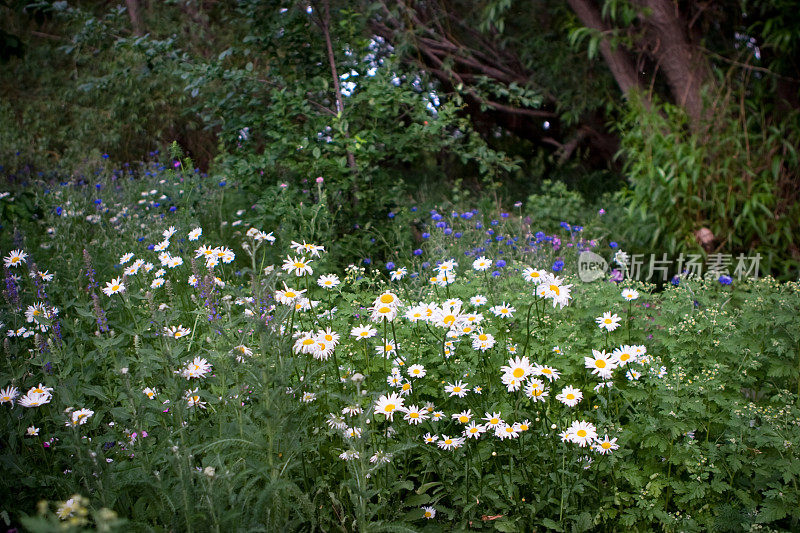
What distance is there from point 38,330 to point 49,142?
22.1ft

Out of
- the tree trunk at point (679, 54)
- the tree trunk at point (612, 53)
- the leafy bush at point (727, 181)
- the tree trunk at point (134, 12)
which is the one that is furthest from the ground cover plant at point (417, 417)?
the tree trunk at point (134, 12)

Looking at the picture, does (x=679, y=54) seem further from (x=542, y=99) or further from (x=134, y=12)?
(x=134, y=12)

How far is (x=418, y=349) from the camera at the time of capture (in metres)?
2.18

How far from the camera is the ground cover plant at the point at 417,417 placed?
1524mm

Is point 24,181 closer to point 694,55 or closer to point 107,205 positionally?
point 107,205

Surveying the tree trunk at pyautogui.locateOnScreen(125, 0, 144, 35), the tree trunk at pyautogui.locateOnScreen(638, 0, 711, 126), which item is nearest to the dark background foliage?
the tree trunk at pyautogui.locateOnScreen(638, 0, 711, 126)

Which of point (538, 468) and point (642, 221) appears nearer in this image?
point (538, 468)

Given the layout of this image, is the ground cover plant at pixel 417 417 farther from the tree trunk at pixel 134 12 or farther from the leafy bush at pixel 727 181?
the tree trunk at pixel 134 12

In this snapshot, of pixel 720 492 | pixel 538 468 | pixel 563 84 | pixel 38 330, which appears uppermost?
pixel 563 84

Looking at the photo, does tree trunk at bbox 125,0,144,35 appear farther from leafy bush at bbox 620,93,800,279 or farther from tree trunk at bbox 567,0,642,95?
leafy bush at bbox 620,93,800,279

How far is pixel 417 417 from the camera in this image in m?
1.81

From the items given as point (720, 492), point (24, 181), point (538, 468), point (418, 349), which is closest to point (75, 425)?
point (418, 349)

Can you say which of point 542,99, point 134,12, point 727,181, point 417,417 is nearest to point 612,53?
point 542,99

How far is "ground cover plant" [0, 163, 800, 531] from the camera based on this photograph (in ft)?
5.00
